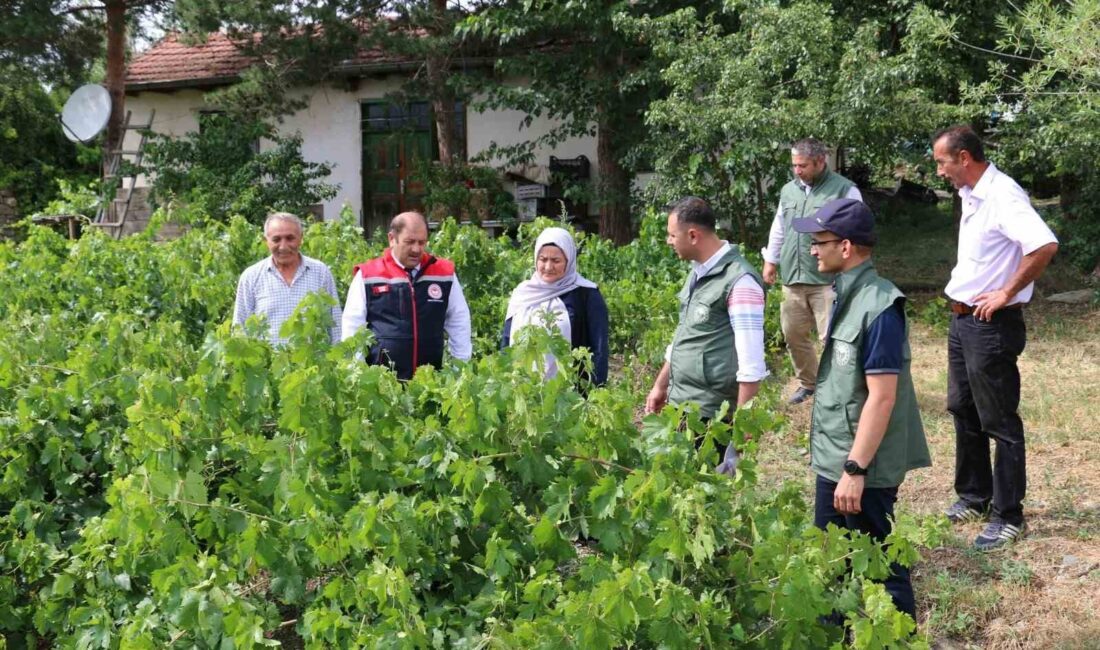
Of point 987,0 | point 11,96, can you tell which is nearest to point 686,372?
point 987,0

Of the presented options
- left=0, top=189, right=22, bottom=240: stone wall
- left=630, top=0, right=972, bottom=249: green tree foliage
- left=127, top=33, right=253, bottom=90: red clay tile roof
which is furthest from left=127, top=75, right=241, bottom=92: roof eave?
left=630, top=0, right=972, bottom=249: green tree foliage

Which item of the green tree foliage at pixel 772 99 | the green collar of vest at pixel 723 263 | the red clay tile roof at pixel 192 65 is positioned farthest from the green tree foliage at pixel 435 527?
the red clay tile roof at pixel 192 65

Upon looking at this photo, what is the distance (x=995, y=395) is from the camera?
440 cm

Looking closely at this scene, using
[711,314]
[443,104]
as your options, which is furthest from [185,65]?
[711,314]

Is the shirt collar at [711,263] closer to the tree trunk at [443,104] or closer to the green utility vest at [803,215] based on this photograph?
the green utility vest at [803,215]

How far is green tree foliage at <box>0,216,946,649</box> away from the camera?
229 centimetres

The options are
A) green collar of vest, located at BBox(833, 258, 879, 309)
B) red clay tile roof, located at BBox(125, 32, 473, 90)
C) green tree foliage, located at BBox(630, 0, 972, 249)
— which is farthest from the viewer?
red clay tile roof, located at BBox(125, 32, 473, 90)

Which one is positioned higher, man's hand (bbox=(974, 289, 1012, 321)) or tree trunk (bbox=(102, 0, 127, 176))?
tree trunk (bbox=(102, 0, 127, 176))

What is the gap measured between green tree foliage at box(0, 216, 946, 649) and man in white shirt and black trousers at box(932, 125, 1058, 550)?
6.75 ft

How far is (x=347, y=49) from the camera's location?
1495cm

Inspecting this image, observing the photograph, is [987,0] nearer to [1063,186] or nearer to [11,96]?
[1063,186]

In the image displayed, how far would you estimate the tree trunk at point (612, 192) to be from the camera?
1381 cm

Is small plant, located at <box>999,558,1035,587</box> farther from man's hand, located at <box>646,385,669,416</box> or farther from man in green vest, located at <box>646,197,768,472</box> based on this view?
man's hand, located at <box>646,385,669,416</box>

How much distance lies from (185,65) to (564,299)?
54.1ft
